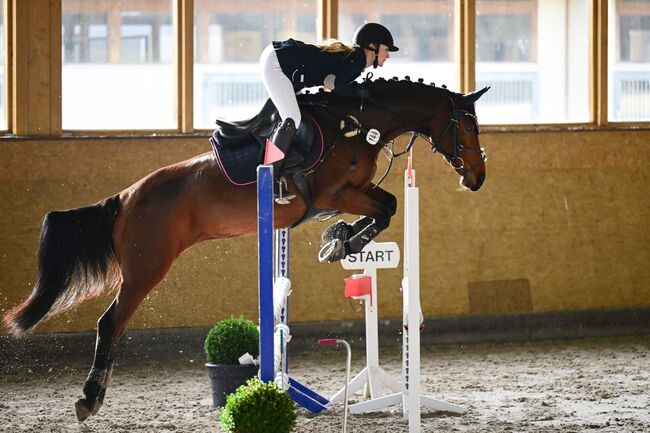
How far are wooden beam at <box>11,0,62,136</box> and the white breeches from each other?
2631mm

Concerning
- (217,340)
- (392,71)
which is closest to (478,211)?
(392,71)

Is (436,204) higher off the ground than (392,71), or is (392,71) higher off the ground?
(392,71)

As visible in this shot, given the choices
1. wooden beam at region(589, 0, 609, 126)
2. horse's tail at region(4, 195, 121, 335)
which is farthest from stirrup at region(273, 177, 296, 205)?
wooden beam at region(589, 0, 609, 126)

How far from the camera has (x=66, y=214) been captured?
16.4 feet

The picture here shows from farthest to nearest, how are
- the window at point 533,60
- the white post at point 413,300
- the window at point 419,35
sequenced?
the window at point 533,60
the window at point 419,35
the white post at point 413,300

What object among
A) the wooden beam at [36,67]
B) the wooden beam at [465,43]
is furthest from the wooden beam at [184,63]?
the wooden beam at [465,43]

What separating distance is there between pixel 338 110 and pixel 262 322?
4.65 ft

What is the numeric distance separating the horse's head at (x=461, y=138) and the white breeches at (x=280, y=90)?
2.45 ft

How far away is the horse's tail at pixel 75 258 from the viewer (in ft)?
16.0

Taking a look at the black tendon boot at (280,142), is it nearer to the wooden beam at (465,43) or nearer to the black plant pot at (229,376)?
the black plant pot at (229,376)

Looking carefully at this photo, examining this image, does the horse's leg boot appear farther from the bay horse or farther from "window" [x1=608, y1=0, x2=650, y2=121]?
"window" [x1=608, y1=0, x2=650, y2=121]

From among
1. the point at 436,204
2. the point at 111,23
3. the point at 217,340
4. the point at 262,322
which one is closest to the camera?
the point at 262,322

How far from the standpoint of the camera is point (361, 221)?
4.81m

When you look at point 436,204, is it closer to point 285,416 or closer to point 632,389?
point 632,389
